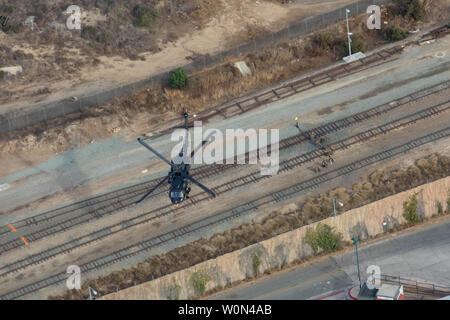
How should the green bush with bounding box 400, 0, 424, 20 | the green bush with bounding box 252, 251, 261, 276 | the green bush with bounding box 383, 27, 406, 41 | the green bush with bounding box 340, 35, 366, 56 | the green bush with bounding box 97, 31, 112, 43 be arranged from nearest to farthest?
the green bush with bounding box 252, 251, 261, 276 < the green bush with bounding box 340, 35, 366, 56 < the green bush with bounding box 383, 27, 406, 41 < the green bush with bounding box 400, 0, 424, 20 < the green bush with bounding box 97, 31, 112, 43

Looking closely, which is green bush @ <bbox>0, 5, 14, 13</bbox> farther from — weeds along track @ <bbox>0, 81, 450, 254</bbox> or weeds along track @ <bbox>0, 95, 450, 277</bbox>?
weeds along track @ <bbox>0, 95, 450, 277</bbox>

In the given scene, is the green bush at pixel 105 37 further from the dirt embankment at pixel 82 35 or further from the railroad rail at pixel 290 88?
the railroad rail at pixel 290 88

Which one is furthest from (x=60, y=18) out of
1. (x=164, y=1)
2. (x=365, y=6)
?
(x=365, y=6)

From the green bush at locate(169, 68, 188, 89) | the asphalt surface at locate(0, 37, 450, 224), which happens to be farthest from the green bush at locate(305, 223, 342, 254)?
the green bush at locate(169, 68, 188, 89)

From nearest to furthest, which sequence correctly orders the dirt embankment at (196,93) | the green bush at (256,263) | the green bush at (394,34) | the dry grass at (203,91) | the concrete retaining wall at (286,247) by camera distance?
the concrete retaining wall at (286,247) → the green bush at (256,263) → the dirt embankment at (196,93) → the dry grass at (203,91) → the green bush at (394,34)

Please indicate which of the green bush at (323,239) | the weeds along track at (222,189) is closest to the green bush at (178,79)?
the weeds along track at (222,189)

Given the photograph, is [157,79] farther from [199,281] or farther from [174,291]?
[174,291]

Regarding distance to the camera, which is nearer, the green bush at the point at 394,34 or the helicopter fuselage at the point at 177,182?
the helicopter fuselage at the point at 177,182
